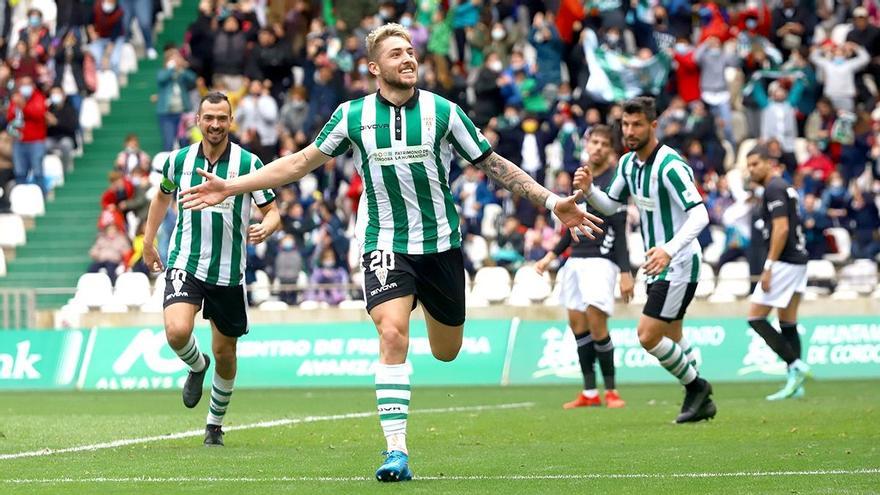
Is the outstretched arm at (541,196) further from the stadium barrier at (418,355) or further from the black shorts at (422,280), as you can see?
the stadium barrier at (418,355)

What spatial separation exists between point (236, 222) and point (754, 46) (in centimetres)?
1820

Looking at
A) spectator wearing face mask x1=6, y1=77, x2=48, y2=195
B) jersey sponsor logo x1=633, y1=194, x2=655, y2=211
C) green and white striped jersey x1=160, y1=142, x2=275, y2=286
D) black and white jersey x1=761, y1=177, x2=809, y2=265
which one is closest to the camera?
green and white striped jersey x1=160, y1=142, x2=275, y2=286

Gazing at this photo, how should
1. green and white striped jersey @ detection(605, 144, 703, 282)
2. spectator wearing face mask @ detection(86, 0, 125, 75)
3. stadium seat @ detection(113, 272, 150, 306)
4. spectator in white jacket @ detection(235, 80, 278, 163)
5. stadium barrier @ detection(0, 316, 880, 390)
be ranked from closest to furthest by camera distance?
green and white striped jersey @ detection(605, 144, 703, 282)
stadium barrier @ detection(0, 316, 880, 390)
stadium seat @ detection(113, 272, 150, 306)
spectator in white jacket @ detection(235, 80, 278, 163)
spectator wearing face mask @ detection(86, 0, 125, 75)

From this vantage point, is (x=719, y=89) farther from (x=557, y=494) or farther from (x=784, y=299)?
(x=557, y=494)

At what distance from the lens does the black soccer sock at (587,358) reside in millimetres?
17047

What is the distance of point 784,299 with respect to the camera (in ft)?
57.0

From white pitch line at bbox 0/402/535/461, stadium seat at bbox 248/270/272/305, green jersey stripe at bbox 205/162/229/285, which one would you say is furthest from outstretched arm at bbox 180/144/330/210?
stadium seat at bbox 248/270/272/305

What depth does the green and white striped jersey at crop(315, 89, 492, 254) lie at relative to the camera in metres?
9.78

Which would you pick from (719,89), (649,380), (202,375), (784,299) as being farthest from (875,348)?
(202,375)

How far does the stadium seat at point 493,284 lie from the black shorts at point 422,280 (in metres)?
15.3

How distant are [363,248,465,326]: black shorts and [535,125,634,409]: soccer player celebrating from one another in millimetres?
6355

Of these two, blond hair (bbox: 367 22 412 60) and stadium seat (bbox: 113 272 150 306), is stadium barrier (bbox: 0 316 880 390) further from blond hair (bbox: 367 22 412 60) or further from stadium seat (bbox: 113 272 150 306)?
blond hair (bbox: 367 22 412 60)

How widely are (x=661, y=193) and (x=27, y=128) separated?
19753 mm

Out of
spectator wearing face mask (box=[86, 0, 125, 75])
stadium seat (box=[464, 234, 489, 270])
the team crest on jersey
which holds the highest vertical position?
spectator wearing face mask (box=[86, 0, 125, 75])
